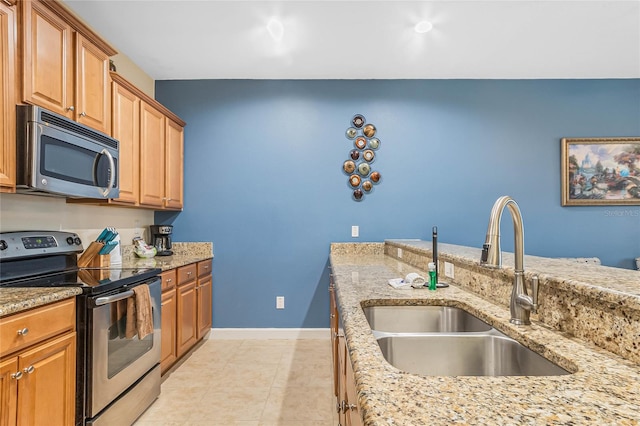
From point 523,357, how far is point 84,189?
2.32 metres

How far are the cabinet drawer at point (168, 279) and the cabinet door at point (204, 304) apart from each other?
55 centimetres

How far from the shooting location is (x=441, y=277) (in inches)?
76.6

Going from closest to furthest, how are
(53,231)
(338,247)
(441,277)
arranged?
(441,277)
(53,231)
(338,247)

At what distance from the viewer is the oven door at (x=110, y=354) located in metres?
1.62

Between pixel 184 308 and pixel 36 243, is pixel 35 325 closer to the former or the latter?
pixel 36 243

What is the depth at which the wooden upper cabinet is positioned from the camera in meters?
1.72

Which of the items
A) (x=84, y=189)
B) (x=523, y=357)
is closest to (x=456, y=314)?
(x=523, y=357)

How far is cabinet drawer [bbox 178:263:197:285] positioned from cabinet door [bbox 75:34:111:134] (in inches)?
46.5

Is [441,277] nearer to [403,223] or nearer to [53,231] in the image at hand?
[403,223]

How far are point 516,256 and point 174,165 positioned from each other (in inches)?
125

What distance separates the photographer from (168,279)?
2598 millimetres

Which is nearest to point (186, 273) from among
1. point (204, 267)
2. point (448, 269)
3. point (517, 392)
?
point (204, 267)

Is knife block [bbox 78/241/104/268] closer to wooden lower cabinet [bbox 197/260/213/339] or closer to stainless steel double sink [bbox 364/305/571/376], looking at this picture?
wooden lower cabinet [bbox 197/260/213/339]

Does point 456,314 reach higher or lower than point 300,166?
lower
